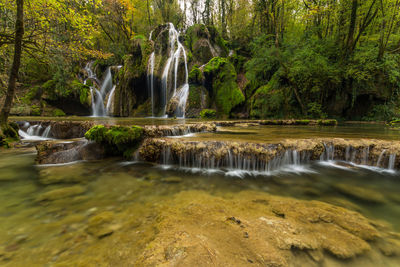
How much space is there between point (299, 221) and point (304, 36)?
46.4ft

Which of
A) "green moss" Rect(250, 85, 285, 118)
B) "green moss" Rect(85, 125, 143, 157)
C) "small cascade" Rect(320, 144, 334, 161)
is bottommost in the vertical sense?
"small cascade" Rect(320, 144, 334, 161)

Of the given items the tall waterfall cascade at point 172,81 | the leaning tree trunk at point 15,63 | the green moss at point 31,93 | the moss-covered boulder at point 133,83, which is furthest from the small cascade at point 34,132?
the green moss at point 31,93

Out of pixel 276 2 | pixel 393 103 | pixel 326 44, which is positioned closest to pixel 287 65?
pixel 326 44

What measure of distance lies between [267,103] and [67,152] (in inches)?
475

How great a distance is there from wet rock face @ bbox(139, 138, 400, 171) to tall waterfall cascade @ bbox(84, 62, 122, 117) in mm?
15262

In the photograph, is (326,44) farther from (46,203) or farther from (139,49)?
(139,49)

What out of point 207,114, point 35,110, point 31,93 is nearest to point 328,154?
point 207,114

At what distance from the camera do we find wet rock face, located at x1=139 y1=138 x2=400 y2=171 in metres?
3.40

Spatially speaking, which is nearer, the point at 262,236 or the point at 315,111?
the point at 262,236

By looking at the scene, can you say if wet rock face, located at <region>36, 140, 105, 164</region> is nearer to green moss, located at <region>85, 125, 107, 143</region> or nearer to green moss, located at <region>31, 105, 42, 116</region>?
green moss, located at <region>85, 125, 107, 143</region>

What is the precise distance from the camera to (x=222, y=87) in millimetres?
13633

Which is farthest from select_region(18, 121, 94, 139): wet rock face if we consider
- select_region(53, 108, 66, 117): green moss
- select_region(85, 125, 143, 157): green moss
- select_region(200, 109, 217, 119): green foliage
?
select_region(53, 108, 66, 117): green moss

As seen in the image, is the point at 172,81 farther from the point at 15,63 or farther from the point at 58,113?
the point at 58,113

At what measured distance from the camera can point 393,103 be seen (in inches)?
379
